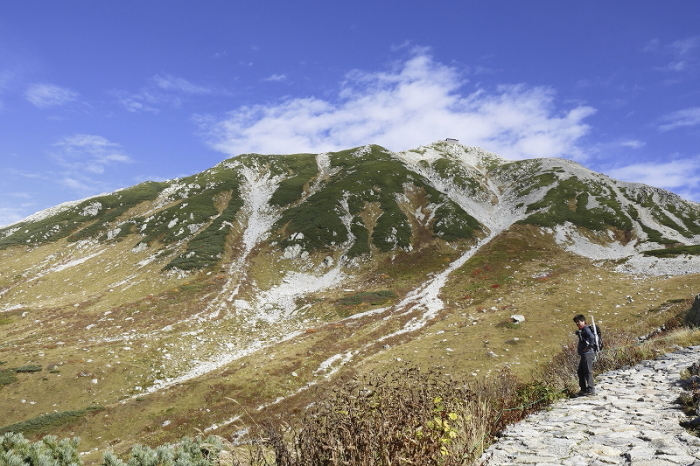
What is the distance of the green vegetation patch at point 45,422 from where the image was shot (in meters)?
20.8

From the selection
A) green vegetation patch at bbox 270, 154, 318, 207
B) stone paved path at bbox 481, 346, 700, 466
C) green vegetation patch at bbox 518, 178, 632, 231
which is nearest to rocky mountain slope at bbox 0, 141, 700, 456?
green vegetation patch at bbox 518, 178, 632, 231

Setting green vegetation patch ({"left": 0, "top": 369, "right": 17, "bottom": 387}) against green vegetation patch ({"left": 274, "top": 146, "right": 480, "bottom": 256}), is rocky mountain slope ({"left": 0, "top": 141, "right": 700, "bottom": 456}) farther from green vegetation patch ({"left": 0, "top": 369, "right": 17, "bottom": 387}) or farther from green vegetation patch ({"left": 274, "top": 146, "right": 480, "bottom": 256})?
green vegetation patch ({"left": 274, "top": 146, "right": 480, "bottom": 256})

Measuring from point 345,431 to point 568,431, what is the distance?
558 centimetres

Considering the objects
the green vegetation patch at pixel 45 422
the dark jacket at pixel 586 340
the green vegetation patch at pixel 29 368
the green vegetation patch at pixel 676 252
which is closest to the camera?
the dark jacket at pixel 586 340

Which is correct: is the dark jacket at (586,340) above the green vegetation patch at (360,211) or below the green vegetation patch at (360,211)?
below

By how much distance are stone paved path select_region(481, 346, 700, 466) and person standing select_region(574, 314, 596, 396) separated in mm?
364

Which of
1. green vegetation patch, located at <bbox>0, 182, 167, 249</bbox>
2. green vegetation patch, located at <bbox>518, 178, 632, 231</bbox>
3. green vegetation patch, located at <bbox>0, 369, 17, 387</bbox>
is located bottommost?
green vegetation patch, located at <bbox>0, 369, 17, 387</bbox>

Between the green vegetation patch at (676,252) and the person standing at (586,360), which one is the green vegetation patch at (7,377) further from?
the green vegetation patch at (676,252)

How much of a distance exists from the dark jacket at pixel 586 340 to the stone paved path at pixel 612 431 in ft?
3.69

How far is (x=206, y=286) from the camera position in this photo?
51375 millimetres

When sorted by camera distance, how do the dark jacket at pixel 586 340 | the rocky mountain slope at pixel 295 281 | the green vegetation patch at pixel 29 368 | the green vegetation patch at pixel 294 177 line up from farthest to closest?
1. the green vegetation patch at pixel 294 177
2. the green vegetation patch at pixel 29 368
3. the rocky mountain slope at pixel 295 281
4. the dark jacket at pixel 586 340

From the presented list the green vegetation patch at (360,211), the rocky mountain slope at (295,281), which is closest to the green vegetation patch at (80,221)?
the rocky mountain slope at (295,281)

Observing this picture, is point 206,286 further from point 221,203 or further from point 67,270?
point 221,203

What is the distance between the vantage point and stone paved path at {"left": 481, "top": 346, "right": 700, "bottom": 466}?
5.48 m
